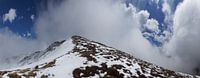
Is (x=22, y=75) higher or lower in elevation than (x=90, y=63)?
lower

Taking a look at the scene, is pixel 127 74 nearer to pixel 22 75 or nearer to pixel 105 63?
pixel 105 63

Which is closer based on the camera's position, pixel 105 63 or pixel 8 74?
pixel 8 74

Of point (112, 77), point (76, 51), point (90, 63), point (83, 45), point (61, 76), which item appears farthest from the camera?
point (83, 45)

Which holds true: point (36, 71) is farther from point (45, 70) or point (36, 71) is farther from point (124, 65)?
point (124, 65)

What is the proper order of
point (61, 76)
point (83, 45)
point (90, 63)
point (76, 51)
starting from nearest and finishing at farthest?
point (61, 76), point (90, 63), point (76, 51), point (83, 45)

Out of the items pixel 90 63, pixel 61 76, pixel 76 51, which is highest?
pixel 76 51

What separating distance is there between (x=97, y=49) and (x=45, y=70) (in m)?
52.6

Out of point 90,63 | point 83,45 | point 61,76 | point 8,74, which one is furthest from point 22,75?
point 83,45

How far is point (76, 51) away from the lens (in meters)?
167

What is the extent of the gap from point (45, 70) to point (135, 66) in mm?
41805

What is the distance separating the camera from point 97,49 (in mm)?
177125

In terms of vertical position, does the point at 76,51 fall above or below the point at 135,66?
above

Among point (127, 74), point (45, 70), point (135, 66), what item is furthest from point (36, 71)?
point (135, 66)

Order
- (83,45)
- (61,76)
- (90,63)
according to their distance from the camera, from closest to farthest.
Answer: (61,76) < (90,63) < (83,45)
